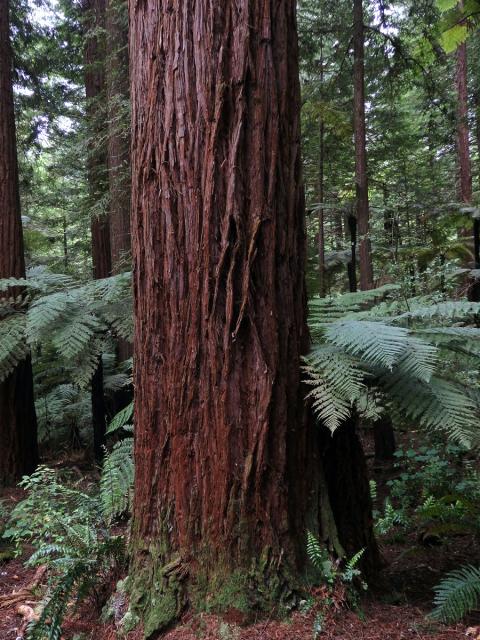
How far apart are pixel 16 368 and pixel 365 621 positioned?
5.04 m

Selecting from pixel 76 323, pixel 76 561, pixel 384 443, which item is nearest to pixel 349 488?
pixel 76 561

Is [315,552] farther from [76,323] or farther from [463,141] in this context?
[463,141]

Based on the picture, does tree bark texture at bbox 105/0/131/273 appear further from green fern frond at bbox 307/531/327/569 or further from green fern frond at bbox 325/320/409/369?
green fern frond at bbox 307/531/327/569

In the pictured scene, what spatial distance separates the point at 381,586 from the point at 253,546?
0.75m

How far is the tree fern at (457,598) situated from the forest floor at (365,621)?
43 millimetres

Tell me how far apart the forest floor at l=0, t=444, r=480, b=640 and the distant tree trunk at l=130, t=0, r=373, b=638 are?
8 centimetres

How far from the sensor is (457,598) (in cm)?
196

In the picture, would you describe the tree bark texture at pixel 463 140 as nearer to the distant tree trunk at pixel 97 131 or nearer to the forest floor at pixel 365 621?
the distant tree trunk at pixel 97 131

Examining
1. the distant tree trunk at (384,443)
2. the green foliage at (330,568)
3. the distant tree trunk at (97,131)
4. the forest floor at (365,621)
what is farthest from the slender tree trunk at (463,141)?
the green foliage at (330,568)

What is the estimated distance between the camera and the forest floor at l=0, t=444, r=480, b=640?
177 cm

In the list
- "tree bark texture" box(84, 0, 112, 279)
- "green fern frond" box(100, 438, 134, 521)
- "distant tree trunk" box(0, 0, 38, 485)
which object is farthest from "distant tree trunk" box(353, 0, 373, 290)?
"green fern frond" box(100, 438, 134, 521)

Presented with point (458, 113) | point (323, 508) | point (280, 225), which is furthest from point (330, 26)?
point (323, 508)

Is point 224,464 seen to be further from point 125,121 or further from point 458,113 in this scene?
point 458,113

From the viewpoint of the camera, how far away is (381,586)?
7.30 ft
